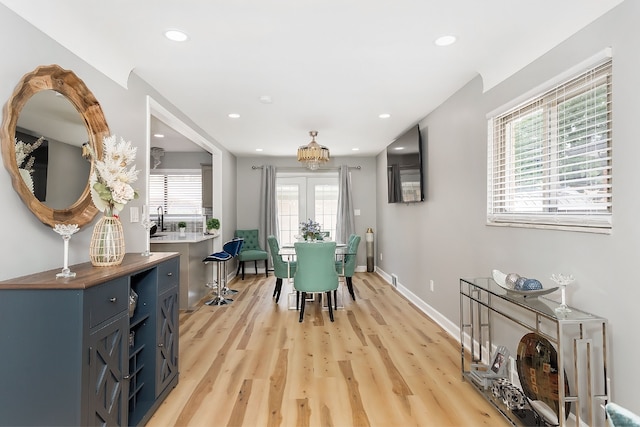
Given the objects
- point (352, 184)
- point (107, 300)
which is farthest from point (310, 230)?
point (107, 300)

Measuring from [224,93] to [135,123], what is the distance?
94 cm

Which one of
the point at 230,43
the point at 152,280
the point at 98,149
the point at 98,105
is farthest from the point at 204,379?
the point at 230,43

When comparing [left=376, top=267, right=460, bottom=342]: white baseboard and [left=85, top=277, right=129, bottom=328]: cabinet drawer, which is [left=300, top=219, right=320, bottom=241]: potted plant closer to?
[left=376, top=267, right=460, bottom=342]: white baseboard

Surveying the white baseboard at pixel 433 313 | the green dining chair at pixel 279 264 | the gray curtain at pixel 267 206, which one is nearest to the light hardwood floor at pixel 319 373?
the white baseboard at pixel 433 313

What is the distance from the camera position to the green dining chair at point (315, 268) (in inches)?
158

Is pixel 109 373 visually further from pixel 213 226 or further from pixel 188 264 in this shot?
pixel 213 226

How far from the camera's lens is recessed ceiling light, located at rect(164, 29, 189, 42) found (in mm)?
2275

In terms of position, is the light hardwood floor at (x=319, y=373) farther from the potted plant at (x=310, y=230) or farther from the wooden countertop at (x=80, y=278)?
the potted plant at (x=310, y=230)

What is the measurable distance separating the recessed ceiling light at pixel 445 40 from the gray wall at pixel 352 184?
16.5ft

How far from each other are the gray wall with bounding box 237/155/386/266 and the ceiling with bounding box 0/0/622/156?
3.47 m

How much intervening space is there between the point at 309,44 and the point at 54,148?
1.77 metres

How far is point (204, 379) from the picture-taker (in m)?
2.64

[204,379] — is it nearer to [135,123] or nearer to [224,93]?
[135,123]

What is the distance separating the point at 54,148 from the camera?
2014mm
